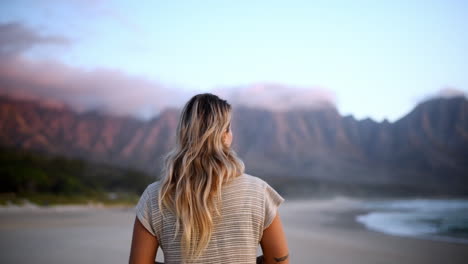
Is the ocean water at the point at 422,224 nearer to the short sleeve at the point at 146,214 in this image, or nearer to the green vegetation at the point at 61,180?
the short sleeve at the point at 146,214

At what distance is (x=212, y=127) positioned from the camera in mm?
1573

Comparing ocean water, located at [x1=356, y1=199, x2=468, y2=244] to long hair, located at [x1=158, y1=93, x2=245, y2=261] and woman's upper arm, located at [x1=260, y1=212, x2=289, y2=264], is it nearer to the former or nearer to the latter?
woman's upper arm, located at [x1=260, y1=212, x2=289, y2=264]

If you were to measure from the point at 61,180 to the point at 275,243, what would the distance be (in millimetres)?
39236

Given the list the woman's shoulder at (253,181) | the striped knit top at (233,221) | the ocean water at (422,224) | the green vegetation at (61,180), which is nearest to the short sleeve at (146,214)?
the striped knit top at (233,221)

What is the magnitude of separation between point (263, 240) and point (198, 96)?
689 mm

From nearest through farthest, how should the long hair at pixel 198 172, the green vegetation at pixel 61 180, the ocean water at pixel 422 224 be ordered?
the long hair at pixel 198 172 < the ocean water at pixel 422 224 < the green vegetation at pixel 61 180

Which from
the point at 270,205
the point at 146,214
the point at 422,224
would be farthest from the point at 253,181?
the point at 422,224

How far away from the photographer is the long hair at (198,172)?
1537 mm

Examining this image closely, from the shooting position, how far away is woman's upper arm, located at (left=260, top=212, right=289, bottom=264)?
1.63m

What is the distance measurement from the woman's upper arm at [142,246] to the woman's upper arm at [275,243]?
0.48 m


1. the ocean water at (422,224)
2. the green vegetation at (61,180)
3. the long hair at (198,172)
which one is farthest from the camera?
the green vegetation at (61,180)

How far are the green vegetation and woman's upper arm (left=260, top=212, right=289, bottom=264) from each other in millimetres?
25015

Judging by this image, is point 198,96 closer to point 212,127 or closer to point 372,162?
point 212,127

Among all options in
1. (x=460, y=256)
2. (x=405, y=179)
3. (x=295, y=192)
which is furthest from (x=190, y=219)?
(x=405, y=179)
